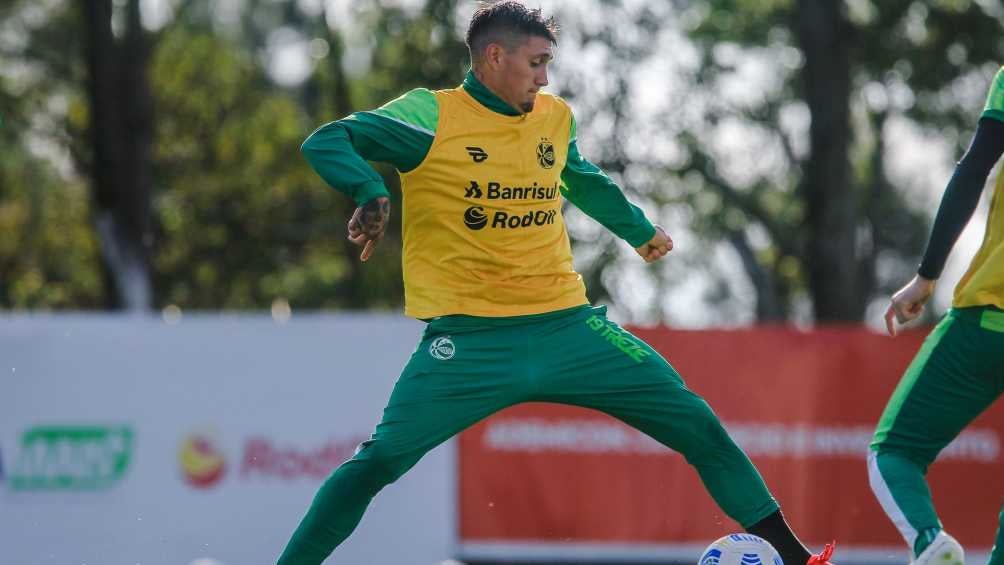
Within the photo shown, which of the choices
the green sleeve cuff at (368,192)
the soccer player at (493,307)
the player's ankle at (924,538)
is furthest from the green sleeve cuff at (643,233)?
the player's ankle at (924,538)

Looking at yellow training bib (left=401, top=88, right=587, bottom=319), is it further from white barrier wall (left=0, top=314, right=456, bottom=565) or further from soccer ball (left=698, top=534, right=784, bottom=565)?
white barrier wall (left=0, top=314, right=456, bottom=565)

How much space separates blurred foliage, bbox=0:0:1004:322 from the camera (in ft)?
81.9

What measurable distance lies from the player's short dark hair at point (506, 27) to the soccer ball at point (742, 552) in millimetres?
2037

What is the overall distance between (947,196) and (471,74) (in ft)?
6.02

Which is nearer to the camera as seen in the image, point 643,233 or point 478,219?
point 478,219

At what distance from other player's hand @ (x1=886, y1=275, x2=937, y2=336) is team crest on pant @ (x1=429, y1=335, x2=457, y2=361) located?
1.65 meters

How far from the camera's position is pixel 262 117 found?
32.2m

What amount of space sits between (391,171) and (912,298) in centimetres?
1868

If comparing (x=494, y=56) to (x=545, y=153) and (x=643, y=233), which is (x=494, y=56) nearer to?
(x=545, y=153)

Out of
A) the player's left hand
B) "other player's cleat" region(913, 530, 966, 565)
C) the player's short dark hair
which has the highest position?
the player's short dark hair

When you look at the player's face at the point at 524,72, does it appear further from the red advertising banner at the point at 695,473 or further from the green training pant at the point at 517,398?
the red advertising banner at the point at 695,473

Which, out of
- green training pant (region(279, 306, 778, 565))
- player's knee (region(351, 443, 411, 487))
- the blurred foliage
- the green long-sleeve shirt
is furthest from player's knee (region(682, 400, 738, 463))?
the blurred foliage

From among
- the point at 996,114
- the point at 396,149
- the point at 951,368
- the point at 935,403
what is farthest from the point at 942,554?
the point at 396,149

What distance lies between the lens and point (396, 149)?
19.0 ft
